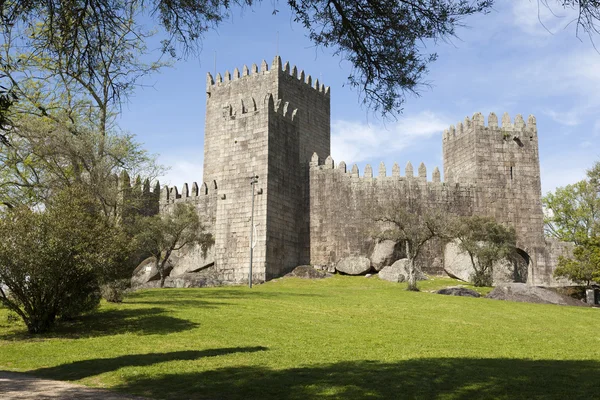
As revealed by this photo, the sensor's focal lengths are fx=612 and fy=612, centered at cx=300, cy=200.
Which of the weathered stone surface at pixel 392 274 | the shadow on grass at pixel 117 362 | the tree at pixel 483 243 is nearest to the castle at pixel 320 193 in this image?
the weathered stone surface at pixel 392 274

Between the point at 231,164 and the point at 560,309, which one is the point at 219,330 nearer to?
the point at 560,309

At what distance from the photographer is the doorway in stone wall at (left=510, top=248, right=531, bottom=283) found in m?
38.4

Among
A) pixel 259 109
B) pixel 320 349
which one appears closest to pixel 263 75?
pixel 259 109

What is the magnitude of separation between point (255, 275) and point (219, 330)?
18709 millimetres

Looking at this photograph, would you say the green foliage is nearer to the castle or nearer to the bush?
the castle

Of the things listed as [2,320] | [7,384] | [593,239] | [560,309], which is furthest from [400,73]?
[593,239]

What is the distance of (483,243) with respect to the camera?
36.1 m

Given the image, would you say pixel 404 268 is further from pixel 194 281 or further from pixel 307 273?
pixel 194 281

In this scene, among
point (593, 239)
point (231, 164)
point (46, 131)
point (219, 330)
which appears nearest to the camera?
point (219, 330)

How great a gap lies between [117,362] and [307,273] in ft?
77.8

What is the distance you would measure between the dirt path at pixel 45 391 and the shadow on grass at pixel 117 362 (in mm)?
859

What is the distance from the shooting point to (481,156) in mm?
40344

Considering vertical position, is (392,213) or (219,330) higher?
(392,213)

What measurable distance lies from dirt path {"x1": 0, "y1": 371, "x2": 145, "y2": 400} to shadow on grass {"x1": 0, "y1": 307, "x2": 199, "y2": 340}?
569cm
